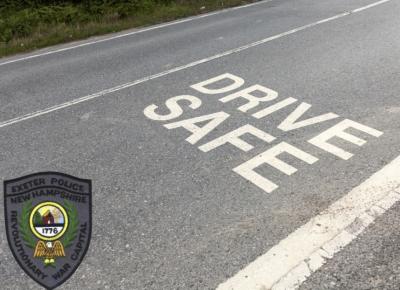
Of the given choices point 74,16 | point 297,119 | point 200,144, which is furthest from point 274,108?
point 74,16

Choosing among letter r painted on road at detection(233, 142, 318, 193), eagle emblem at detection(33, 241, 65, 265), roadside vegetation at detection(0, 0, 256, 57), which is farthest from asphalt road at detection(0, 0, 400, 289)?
roadside vegetation at detection(0, 0, 256, 57)

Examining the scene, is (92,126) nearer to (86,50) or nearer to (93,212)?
(93,212)

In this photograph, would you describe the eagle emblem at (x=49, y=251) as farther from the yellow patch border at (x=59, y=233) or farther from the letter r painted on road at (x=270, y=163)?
the letter r painted on road at (x=270, y=163)

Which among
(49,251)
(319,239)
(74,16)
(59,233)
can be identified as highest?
(74,16)

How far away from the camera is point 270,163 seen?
14.6ft

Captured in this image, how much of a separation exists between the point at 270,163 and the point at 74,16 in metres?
9.95

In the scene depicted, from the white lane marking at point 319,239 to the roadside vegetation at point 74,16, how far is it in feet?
30.1

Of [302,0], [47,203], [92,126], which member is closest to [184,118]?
[92,126]

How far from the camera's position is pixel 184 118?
5656 mm

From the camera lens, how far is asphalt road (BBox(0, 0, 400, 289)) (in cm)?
325

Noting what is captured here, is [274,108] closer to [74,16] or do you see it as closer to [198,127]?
[198,127]

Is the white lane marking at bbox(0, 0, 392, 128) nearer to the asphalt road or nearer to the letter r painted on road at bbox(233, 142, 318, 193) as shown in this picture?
the asphalt road

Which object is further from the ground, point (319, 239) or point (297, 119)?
point (297, 119)

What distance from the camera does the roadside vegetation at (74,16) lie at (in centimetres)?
1080
